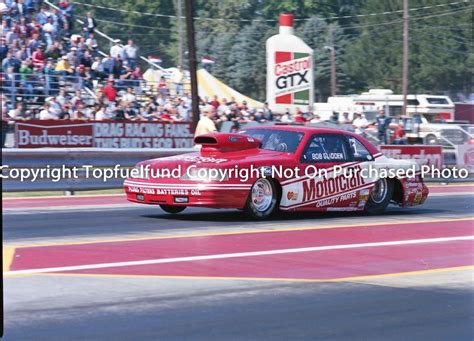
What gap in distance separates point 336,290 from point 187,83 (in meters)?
26.6

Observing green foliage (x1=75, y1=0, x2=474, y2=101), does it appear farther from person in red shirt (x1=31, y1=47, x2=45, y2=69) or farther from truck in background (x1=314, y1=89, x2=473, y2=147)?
person in red shirt (x1=31, y1=47, x2=45, y2=69)

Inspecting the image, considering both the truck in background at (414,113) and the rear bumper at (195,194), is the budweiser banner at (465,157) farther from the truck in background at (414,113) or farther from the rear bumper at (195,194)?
the rear bumper at (195,194)

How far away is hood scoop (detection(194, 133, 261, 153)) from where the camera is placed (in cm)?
1334

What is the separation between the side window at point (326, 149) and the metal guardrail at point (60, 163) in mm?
6173

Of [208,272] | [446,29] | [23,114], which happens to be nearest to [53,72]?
[23,114]

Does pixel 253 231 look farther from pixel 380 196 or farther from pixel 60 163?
pixel 60 163

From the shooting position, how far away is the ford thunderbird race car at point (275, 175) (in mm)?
12766

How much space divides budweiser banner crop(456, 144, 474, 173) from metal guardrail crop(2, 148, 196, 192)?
39.2ft

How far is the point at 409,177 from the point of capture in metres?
15.1

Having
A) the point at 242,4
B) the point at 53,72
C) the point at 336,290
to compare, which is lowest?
the point at 336,290

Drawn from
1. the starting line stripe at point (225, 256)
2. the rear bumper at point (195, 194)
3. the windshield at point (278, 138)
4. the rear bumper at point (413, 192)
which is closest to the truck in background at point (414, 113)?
the rear bumper at point (413, 192)

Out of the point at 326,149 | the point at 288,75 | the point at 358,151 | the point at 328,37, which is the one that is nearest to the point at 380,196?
the point at 358,151

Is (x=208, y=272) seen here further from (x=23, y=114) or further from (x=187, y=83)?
(x=187, y=83)

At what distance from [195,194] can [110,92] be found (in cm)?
1514
